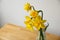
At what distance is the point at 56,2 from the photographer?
1.60 metres

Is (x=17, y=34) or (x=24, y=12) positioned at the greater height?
(x=24, y=12)

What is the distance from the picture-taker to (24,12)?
73.3 inches

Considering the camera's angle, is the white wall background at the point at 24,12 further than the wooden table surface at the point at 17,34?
Yes

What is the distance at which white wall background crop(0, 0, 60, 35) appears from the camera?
1.65 m

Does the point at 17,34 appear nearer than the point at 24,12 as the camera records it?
Yes

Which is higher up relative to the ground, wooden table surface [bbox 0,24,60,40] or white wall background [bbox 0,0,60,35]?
white wall background [bbox 0,0,60,35]

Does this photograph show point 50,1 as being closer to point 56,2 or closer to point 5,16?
point 56,2

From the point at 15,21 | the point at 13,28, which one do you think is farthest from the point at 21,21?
the point at 13,28

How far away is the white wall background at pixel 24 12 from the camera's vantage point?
1648mm

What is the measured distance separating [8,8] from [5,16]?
0.15 metres

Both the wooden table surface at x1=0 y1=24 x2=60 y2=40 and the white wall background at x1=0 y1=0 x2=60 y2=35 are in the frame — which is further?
the white wall background at x1=0 y1=0 x2=60 y2=35

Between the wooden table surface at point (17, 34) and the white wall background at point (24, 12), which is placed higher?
the white wall background at point (24, 12)

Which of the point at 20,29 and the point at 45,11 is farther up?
the point at 45,11

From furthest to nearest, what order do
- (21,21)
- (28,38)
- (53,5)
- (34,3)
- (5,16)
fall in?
(5,16) → (21,21) → (34,3) → (53,5) → (28,38)
